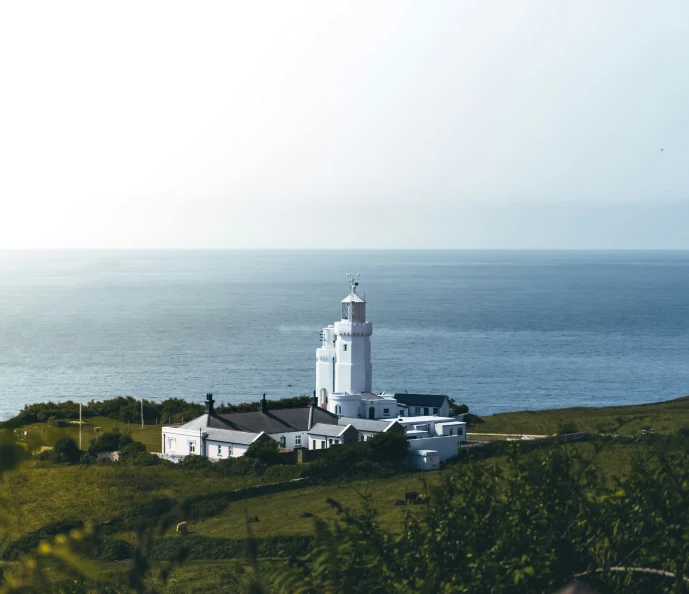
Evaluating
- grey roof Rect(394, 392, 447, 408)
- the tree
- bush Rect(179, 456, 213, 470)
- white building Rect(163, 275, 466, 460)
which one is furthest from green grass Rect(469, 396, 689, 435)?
bush Rect(179, 456, 213, 470)

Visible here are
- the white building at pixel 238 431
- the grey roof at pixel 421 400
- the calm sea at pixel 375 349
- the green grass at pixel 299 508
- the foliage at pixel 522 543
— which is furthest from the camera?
the calm sea at pixel 375 349

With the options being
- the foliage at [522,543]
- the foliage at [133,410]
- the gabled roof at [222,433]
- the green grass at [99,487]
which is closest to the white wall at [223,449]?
the gabled roof at [222,433]

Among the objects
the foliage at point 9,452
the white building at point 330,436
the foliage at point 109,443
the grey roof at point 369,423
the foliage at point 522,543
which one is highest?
the foliage at point 9,452

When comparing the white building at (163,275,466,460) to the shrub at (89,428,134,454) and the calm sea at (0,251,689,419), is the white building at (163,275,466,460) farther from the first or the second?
the calm sea at (0,251,689,419)

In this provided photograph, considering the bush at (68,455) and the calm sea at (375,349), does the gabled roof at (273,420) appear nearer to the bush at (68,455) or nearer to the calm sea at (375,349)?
the bush at (68,455)

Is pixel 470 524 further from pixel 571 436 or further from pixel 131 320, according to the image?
pixel 131 320
